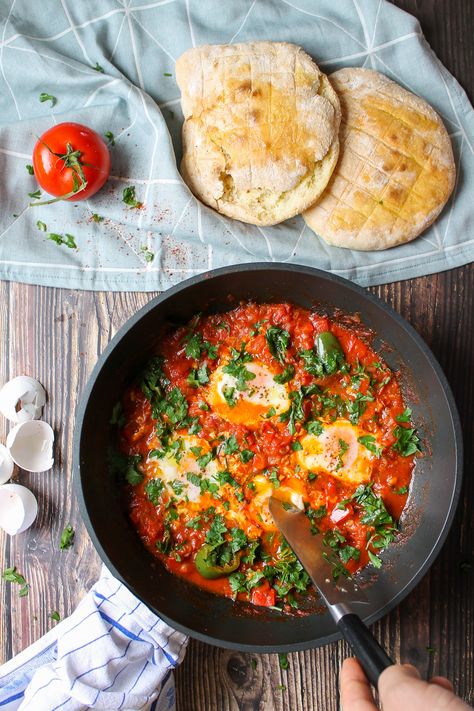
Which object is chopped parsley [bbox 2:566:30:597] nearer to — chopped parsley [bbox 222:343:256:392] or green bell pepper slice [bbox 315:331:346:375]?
chopped parsley [bbox 222:343:256:392]

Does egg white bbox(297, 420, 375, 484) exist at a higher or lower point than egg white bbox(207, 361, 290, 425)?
lower

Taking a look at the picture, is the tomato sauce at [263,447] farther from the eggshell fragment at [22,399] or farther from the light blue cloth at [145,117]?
the eggshell fragment at [22,399]

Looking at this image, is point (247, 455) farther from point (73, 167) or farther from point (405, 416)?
point (73, 167)

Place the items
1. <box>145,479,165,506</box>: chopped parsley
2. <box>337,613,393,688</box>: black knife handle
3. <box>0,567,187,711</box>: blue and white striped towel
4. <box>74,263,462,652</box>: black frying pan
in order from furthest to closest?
<box>145,479,165,506</box>: chopped parsley < <box>0,567,187,711</box>: blue and white striped towel < <box>74,263,462,652</box>: black frying pan < <box>337,613,393,688</box>: black knife handle

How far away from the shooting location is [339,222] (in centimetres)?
372

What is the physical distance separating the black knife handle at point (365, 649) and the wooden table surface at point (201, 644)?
1.06m

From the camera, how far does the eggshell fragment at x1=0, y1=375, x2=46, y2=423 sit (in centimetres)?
384

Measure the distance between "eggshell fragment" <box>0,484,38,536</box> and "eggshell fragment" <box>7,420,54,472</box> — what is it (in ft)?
0.44

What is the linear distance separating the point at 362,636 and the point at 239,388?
4.82 feet

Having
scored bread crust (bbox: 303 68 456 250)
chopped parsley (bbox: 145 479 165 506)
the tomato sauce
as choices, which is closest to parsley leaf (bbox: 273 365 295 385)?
the tomato sauce

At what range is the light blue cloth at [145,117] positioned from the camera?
12.6 ft

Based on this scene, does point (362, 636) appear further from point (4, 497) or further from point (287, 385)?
point (4, 497)

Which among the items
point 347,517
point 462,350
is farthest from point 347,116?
point 347,517

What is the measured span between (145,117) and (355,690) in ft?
9.80
